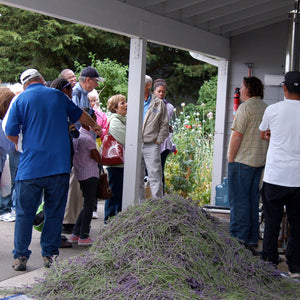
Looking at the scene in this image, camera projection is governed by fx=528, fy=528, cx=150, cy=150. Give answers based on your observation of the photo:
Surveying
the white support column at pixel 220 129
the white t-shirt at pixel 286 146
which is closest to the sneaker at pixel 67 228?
the white t-shirt at pixel 286 146

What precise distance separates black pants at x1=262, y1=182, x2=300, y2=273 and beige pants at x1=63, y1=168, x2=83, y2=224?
238 cm

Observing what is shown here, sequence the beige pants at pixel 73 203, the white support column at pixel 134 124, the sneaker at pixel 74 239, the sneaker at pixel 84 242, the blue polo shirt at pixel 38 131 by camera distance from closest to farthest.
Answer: the blue polo shirt at pixel 38 131, the sneaker at pixel 84 242, the sneaker at pixel 74 239, the beige pants at pixel 73 203, the white support column at pixel 134 124

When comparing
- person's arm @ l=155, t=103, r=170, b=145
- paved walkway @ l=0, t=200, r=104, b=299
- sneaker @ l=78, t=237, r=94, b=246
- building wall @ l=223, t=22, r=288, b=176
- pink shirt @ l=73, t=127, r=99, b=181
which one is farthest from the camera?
building wall @ l=223, t=22, r=288, b=176

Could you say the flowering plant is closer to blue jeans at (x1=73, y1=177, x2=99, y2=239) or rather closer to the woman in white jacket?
the woman in white jacket

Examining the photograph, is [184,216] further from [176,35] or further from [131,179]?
[176,35]

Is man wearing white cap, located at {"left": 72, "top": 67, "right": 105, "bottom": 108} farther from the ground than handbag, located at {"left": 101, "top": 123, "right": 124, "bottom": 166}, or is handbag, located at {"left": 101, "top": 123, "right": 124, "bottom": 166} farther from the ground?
man wearing white cap, located at {"left": 72, "top": 67, "right": 105, "bottom": 108}

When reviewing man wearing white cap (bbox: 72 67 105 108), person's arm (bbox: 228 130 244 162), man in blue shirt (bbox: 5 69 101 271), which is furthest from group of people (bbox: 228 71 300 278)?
man wearing white cap (bbox: 72 67 105 108)

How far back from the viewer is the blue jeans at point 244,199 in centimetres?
584

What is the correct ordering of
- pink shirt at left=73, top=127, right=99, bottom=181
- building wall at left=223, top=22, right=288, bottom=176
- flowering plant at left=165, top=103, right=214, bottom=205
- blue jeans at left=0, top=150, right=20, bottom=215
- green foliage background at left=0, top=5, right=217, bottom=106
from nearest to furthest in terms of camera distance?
1. pink shirt at left=73, top=127, right=99, bottom=181
2. blue jeans at left=0, top=150, right=20, bottom=215
3. building wall at left=223, top=22, right=288, bottom=176
4. flowering plant at left=165, top=103, right=214, bottom=205
5. green foliage background at left=0, top=5, right=217, bottom=106

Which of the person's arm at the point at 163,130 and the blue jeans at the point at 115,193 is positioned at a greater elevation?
the person's arm at the point at 163,130

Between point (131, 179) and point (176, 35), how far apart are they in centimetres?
215

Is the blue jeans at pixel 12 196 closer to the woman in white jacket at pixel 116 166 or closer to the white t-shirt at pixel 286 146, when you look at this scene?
the woman in white jacket at pixel 116 166

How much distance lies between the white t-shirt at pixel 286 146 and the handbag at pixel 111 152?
236 cm

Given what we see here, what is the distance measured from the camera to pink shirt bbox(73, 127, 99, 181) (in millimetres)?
5681
